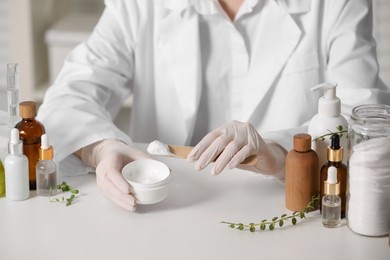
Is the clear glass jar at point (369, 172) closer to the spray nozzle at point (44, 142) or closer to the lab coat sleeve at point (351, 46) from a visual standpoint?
the lab coat sleeve at point (351, 46)

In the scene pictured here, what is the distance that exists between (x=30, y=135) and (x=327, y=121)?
0.64 m

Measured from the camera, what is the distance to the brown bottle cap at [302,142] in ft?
5.34

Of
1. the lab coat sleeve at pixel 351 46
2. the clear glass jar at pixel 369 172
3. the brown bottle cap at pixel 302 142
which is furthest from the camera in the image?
the lab coat sleeve at pixel 351 46

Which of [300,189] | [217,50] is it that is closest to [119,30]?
[217,50]

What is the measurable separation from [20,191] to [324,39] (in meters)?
0.90

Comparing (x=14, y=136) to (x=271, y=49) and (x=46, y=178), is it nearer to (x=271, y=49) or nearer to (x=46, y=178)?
(x=46, y=178)

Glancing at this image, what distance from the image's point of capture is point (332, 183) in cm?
158

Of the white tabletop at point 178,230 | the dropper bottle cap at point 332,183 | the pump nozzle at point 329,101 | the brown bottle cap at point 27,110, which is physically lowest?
the white tabletop at point 178,230

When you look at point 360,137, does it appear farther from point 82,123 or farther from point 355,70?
point 82,123

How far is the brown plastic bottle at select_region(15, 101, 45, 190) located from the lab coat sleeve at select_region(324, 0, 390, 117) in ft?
2.46

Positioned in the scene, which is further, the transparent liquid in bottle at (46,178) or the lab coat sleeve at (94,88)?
the lab coat sleeve at (94,88)

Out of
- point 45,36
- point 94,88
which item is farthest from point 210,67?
point 45,36

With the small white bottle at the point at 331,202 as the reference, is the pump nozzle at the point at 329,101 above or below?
above

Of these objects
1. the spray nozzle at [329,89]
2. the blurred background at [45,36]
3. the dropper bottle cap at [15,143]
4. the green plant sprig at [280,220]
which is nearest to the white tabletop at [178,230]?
the green plant sprig at [280,220]
